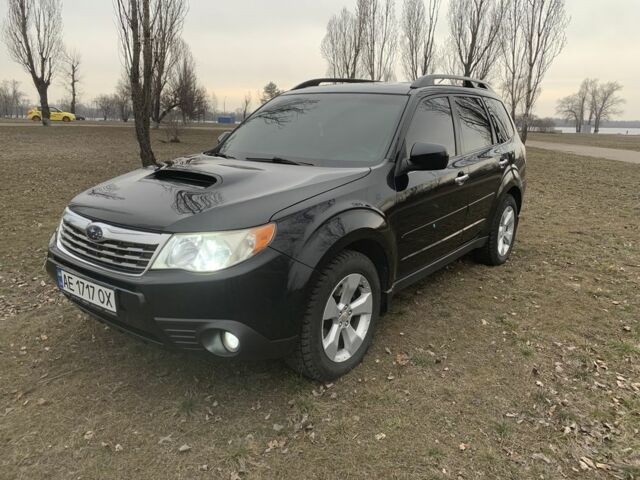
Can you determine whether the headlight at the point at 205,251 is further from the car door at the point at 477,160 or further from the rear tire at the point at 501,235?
the rear tire at the point at 501,235

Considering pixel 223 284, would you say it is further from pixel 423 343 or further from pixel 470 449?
pixel 423 343

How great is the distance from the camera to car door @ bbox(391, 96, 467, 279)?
321cm

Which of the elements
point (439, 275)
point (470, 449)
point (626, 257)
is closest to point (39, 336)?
point (470, 449)

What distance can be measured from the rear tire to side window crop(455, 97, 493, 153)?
70 cm

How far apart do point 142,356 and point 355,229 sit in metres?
1.64

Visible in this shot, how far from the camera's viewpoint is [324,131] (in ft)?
11.3

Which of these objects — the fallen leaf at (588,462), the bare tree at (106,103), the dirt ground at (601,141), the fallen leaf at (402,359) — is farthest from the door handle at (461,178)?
the bare tree at (106,103)

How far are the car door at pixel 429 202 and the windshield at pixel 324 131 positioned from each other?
22 cm

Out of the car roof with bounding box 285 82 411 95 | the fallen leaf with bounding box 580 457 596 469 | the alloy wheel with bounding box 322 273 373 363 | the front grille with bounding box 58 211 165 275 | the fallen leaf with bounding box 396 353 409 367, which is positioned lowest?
the fallen leaf with bounding box 580 457 596 469

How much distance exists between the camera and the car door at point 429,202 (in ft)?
10.5

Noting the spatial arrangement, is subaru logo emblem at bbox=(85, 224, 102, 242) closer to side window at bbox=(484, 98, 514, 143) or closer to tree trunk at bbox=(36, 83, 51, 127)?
side window at bbox=(484, 98, 514, 143)

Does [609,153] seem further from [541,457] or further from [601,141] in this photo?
[541,457]

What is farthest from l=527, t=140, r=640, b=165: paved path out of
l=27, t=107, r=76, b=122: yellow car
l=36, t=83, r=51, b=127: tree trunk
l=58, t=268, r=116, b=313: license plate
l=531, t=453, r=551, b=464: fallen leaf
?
l=27, t=107, r=76, b=122: yellow car

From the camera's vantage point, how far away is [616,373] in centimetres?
305
